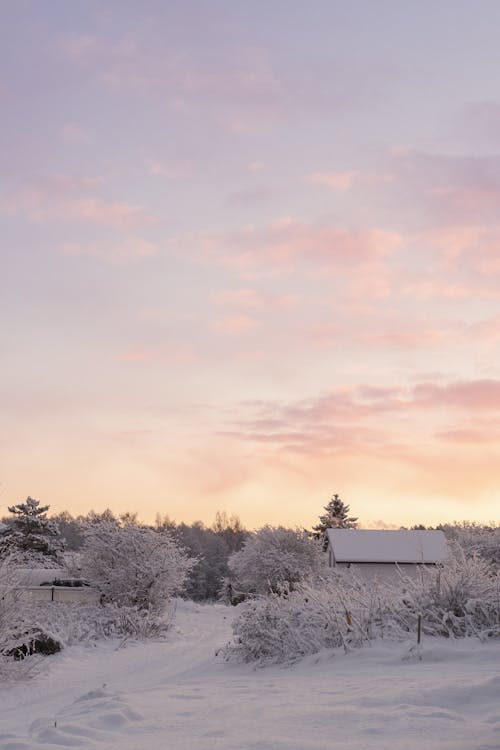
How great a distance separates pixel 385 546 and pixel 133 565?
74.3ft

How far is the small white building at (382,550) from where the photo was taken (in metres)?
47.8

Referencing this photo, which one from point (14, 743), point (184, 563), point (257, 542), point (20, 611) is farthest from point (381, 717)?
point (257, 542)

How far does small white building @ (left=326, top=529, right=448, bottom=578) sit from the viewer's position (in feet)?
157

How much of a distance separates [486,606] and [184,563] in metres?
19.9

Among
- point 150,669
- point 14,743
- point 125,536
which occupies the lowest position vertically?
point 150,669

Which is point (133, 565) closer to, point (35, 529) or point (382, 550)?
point (382, 550)

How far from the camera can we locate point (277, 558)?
4491 cm

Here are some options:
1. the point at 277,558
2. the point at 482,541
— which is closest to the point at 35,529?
the point at 277,558

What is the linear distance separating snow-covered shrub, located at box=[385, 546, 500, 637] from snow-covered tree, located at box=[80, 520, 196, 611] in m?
17.1

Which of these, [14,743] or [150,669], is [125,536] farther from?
[14,743]

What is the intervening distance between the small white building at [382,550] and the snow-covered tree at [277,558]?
115 inches

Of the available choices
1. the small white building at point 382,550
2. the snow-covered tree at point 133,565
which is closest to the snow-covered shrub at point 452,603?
the snow-covered tree at point 133,565

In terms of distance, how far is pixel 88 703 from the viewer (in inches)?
404

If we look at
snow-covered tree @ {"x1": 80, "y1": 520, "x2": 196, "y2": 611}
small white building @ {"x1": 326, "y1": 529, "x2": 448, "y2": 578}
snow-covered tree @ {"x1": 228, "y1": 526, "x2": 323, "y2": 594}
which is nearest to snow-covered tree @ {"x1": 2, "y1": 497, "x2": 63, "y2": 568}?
snow-covered tree @ {"x1": 228, "y1": 526, "x2": 323, "y2": 594}
